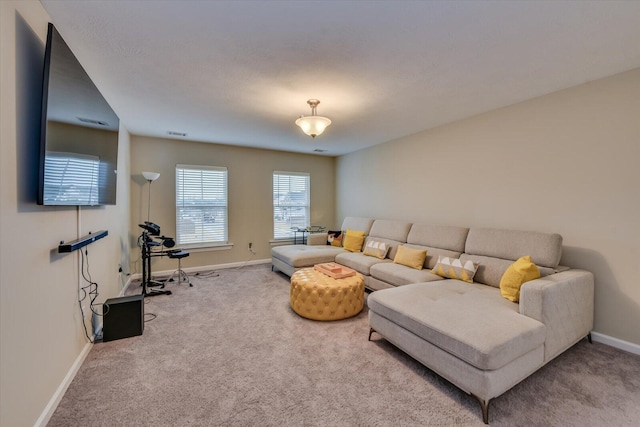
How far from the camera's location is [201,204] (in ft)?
16.6

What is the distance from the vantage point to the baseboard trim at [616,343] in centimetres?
234

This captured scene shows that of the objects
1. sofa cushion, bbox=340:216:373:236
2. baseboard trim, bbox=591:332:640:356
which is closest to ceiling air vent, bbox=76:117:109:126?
sofa cushion, bbox=340:216:373:236

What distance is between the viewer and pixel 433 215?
4133 millimetres

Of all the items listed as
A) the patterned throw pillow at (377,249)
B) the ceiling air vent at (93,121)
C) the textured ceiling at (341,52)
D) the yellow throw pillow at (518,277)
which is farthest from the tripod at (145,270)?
the yellow throw pillow at (518,277)

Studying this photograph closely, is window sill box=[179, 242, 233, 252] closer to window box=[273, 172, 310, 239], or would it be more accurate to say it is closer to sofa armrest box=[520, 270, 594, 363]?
window box=[273, 172, 310, 239]

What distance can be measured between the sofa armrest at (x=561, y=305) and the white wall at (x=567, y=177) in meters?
0.29

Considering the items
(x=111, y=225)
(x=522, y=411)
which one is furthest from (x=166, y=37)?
(x=522, y=411)

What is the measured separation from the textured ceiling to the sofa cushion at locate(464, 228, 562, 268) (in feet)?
4.90

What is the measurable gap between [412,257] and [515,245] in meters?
1.14

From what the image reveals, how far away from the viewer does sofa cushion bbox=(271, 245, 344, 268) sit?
4.31m

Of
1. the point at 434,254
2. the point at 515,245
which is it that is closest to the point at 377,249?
the point at 434,254

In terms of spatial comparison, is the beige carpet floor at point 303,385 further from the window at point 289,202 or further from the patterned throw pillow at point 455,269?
the window at point 289,202

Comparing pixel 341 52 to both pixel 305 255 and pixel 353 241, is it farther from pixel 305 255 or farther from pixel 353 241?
pixel 353 241

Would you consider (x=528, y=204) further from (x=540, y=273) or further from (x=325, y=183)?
(x=325, y=183)
